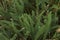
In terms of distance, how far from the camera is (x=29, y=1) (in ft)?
5.37

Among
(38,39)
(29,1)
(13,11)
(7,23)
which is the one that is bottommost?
(38,39)

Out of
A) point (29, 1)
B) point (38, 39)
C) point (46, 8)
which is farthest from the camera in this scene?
point (29, 1)

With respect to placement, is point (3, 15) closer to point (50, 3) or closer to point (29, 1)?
point (29, 1)

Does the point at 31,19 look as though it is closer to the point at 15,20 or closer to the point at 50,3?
the point at 15,20

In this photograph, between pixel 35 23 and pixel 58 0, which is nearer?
pixel 35 23

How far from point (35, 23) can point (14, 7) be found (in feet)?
0.81

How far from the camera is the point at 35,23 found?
4.60ft

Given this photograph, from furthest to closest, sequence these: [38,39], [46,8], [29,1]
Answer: [29,1]
[46,8]
[38,39]

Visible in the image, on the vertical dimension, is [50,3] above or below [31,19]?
above

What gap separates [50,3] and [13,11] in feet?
1.11

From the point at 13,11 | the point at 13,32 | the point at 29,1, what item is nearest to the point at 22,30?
the point at 13,32

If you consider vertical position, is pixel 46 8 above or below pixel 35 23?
above

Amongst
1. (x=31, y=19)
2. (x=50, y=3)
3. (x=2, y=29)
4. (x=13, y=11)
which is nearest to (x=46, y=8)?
(x=50, y=3)

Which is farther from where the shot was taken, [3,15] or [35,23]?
[3,15]
